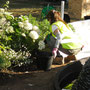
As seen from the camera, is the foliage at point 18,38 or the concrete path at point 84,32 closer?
the foliage at point 18,38

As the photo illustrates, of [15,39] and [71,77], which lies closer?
[71,77]

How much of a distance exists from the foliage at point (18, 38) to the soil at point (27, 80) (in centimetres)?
23

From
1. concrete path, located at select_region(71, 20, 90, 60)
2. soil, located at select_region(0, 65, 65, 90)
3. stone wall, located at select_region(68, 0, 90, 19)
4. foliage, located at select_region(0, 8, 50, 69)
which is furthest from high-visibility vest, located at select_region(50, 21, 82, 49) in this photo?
stone wall, located at select_region(68, 0, 90, 19)

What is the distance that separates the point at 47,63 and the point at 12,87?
3.48 ft

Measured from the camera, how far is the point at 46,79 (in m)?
4.23

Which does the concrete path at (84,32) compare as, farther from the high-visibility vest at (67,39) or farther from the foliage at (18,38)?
the foliage at (18,38)

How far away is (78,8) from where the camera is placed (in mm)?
8617

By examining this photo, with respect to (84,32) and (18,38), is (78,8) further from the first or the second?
(18,38)

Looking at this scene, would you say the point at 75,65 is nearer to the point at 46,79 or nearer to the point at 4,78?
the point at 46,79

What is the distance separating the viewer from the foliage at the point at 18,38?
4250mm

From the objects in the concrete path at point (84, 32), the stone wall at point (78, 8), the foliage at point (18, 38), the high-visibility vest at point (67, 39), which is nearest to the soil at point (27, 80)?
the foliage at point (18, 38)

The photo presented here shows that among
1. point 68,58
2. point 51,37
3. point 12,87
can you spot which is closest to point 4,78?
point 12,87

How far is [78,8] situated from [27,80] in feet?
17.3

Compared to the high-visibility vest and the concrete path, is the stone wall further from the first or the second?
the high-visibility vest
